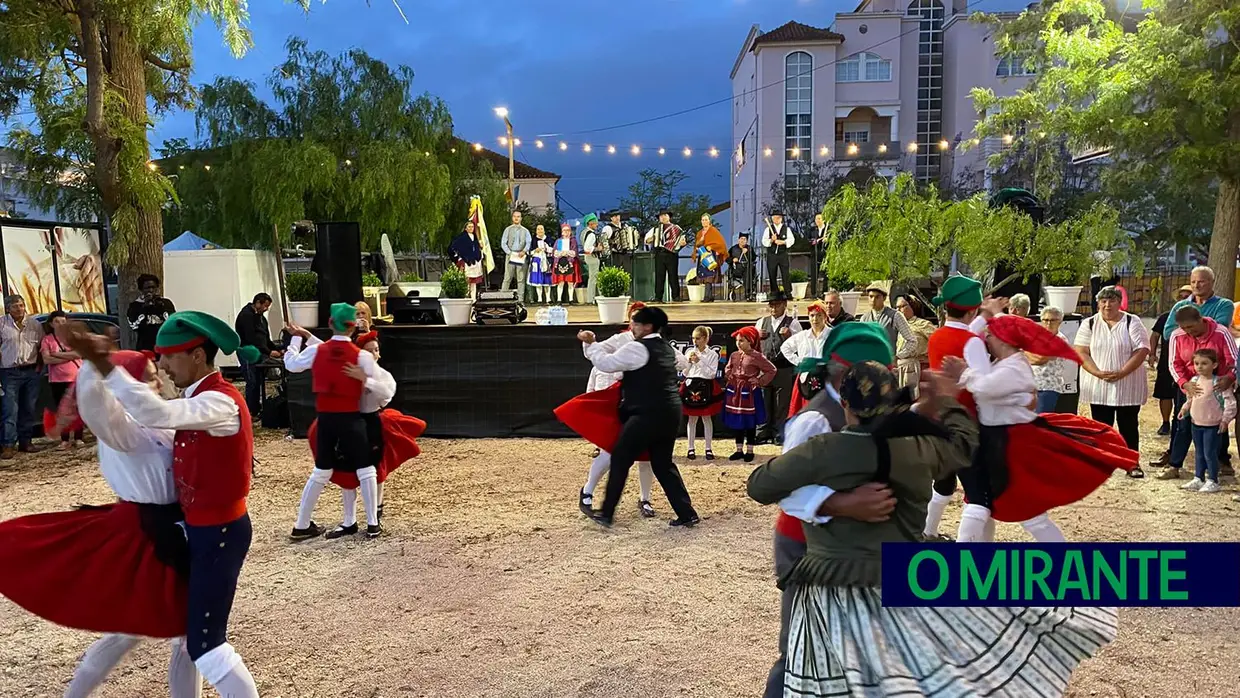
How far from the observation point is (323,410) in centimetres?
567

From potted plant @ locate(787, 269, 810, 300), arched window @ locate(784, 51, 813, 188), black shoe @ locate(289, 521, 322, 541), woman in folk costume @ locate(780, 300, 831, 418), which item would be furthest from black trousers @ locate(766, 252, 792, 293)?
arched window @ locate(784, 51, 813, 188)

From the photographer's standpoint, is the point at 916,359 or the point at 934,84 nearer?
the point at 916,359

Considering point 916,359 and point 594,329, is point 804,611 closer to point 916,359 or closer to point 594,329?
point 916,359

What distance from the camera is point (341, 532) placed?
5.86 metres

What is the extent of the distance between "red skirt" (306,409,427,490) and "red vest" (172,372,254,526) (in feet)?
10.1

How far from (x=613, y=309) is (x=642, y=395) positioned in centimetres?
476

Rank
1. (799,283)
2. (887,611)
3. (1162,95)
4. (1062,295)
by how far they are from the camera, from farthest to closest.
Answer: (799,283) → (1162,95) → (1062,295) → (887,611)

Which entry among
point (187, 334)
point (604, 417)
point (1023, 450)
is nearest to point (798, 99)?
point (604, 417)

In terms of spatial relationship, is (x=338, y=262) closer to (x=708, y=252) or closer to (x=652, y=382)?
(x=652, y=382)

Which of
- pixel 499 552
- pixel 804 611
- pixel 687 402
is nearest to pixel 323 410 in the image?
pixel 499 552

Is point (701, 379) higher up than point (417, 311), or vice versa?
point (417, 311)

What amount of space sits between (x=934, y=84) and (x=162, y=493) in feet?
138

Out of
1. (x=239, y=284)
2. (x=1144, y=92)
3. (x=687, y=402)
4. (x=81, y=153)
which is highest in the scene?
(x=1144, y=92)

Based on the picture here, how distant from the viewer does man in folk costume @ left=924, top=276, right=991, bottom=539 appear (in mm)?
4066
